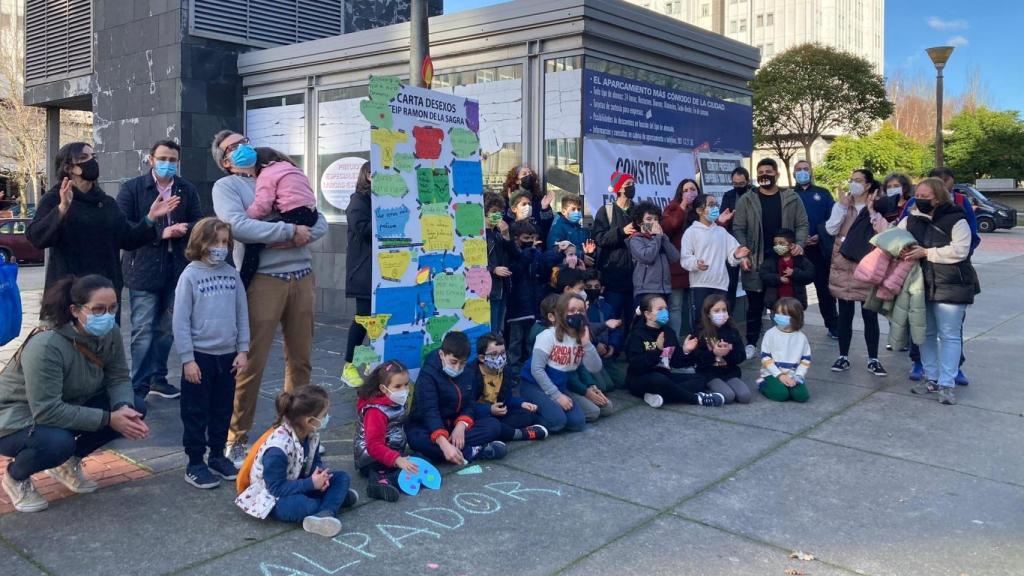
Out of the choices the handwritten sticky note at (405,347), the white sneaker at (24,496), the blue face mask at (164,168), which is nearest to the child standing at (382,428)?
the handwritten sticky note at (405,347)

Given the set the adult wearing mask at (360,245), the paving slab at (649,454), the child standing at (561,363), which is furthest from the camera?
the adult wearing mask at (360,245)

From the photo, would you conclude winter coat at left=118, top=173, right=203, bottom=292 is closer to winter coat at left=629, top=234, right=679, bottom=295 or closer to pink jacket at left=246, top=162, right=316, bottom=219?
pink jacket at left=246, top=162, right=316, bottom=219

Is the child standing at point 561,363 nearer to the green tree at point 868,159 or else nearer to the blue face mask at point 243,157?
the blue face mask at point 243,157

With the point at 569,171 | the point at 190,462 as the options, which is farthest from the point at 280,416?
the point at 569,171

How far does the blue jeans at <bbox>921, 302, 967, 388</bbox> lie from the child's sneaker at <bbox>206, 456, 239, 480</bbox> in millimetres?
5203

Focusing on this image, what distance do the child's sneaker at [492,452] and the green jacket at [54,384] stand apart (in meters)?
2.01

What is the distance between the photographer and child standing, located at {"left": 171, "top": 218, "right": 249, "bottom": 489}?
14.6ft


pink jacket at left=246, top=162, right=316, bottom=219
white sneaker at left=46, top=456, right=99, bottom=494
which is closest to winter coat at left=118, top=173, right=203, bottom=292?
pink jacket at left=246, top=162, right=316, bottom=219

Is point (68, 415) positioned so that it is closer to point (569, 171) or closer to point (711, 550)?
point (711, 550)

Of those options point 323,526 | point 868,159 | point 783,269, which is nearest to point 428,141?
point 323,526

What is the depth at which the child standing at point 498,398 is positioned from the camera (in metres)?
5.43

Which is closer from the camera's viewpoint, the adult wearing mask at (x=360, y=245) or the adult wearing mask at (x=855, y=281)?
the adult wearing mask at (x=360, y=245)

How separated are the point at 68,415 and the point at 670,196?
6619 millimetres

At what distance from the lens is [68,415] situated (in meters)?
4.05
